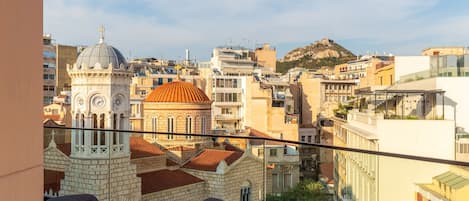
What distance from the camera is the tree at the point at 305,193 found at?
10.4ft

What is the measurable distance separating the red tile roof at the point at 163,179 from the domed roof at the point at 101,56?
3.15 m

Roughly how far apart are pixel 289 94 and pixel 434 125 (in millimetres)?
30174

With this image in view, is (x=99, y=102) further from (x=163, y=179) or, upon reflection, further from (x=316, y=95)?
(x=316, y=95)

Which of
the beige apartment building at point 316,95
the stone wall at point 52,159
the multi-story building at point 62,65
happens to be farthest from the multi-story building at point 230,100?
the stone wall at point 52,159

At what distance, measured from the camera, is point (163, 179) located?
11.0 m

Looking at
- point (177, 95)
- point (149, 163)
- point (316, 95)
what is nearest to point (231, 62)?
point (316, 95)

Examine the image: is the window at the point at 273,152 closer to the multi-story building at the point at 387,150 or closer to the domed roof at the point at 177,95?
the multi-story building at the point at 387,150

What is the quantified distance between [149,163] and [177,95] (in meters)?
9.07

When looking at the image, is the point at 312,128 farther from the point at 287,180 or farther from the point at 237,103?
the point at 287,180

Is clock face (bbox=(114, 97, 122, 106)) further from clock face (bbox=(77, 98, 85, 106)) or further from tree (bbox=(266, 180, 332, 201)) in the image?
tree (bbox=(266, 180, 332, 201))

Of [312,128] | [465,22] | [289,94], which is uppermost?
[465,22]

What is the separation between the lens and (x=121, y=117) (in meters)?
12.5

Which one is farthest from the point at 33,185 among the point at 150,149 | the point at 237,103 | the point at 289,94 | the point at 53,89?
the point at 289,94

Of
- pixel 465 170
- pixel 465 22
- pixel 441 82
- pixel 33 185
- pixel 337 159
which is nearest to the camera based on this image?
pixel 33 185
